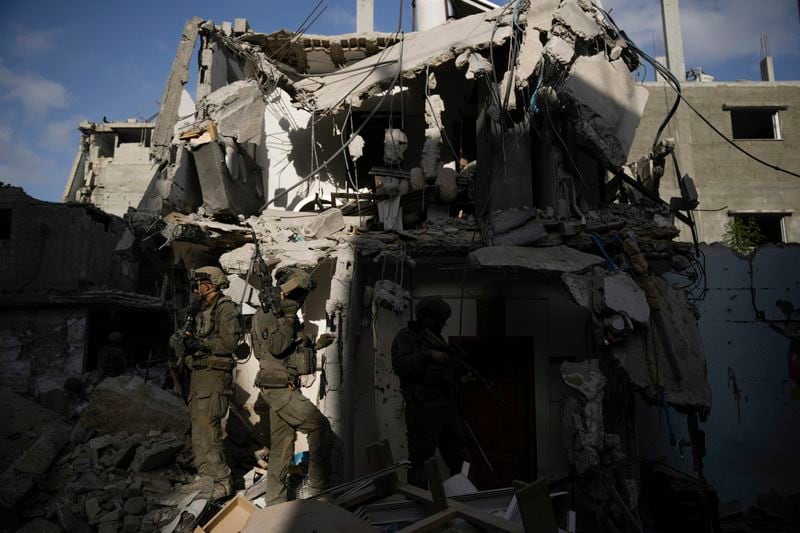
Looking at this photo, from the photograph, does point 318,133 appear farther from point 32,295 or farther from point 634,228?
point 32,295

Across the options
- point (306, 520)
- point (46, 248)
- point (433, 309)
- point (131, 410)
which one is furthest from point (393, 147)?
point (46, 248)

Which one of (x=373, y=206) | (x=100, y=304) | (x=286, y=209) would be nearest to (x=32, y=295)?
(x=100, y=304)

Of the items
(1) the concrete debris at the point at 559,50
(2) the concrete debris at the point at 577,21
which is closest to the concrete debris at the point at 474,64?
(1) the concrete debris at the point at 559,50

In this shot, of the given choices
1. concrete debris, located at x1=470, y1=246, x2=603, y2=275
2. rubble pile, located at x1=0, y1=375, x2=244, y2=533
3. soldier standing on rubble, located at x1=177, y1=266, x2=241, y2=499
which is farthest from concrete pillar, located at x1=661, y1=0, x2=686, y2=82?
Result: rubble pile, located at x1=0, y1=375, x2=244, y2=533

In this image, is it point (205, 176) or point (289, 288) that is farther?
point (205, 176)

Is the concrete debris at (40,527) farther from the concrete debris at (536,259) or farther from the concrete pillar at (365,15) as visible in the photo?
the concrete pillar at (365,15)

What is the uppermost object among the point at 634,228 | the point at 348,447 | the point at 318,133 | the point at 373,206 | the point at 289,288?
the point at 318,133

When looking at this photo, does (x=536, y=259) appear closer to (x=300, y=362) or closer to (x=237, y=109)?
(x=300, y=362)

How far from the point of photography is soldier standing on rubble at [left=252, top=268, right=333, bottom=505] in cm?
509

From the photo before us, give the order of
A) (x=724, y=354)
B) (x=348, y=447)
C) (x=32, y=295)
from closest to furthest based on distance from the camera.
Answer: (x=348, y=447)
(x=724, y=354)
(x=32, y=295)

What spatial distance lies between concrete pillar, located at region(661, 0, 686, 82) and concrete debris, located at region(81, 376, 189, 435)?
15.7 meters

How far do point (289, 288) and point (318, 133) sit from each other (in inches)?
188

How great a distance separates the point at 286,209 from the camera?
8.95 m

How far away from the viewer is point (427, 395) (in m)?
5.69
